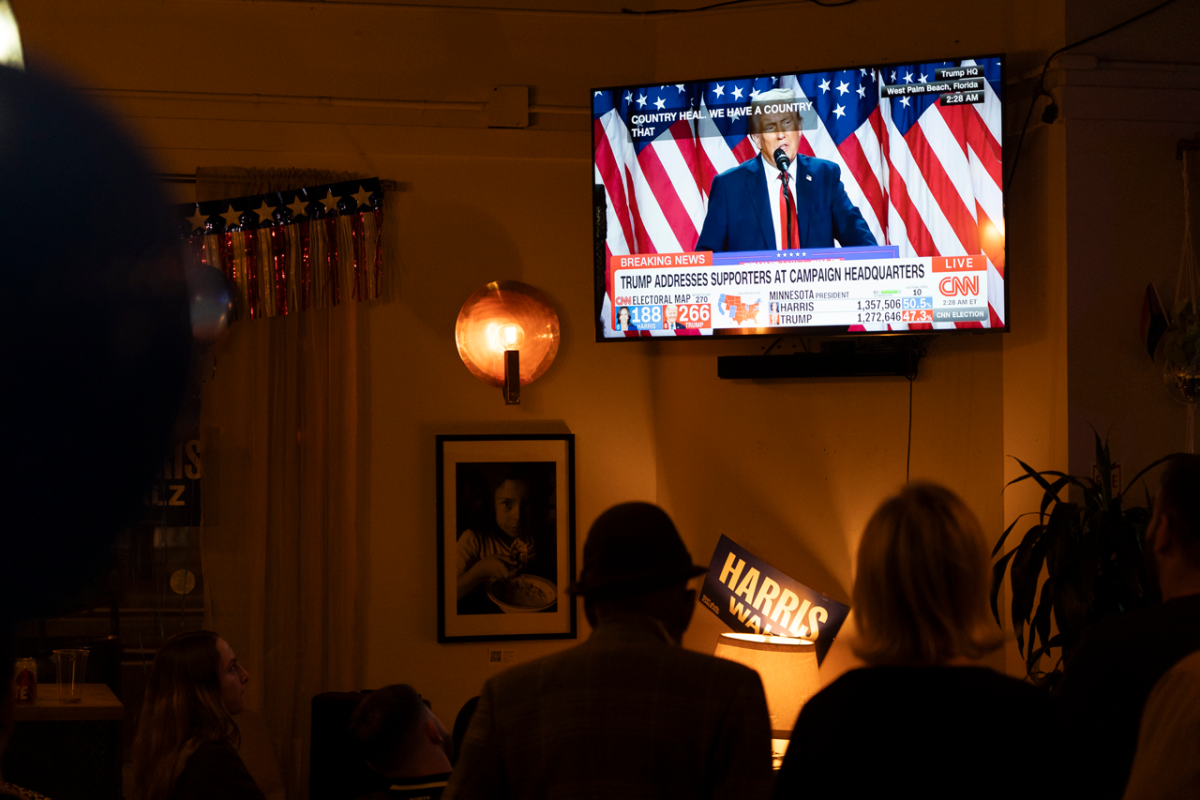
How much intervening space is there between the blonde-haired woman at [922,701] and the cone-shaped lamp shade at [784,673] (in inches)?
83.4

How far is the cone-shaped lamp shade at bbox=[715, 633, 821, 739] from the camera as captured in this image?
135 inches

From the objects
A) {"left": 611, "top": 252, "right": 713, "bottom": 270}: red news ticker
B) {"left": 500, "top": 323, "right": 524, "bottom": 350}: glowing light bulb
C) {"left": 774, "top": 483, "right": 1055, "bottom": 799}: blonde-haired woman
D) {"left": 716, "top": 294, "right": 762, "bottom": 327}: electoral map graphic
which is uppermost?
{"left": 611, "top": 252, "right": 713, "bottom": 270}: red news ticker

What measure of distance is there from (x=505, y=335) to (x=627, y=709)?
111 inches

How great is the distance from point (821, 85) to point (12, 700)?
3.40 meters

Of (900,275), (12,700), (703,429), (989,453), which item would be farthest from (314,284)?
(12,700)

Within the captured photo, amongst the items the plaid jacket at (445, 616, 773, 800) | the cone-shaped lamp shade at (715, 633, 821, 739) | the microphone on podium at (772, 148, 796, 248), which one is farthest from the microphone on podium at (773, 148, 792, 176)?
the plaid jacket at (445, 616, 773, 800)

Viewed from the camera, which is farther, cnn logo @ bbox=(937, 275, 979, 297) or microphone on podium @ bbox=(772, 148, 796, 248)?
microphone on podium @ bbox=(772, 148, 796, 248)

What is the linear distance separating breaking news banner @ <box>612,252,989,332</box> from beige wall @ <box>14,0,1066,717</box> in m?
0.37

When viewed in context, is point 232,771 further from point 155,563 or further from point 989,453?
point 989,453

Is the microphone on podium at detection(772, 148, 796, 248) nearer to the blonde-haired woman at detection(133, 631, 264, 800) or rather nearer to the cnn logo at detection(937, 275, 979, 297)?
the cnn logo at detection(937, 275, 979, 297)

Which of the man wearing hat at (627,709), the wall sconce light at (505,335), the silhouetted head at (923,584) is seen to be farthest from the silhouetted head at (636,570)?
the wall sconce light at (505,335)

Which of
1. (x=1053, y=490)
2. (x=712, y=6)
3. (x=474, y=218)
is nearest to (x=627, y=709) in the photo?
(x=1053, y=490)

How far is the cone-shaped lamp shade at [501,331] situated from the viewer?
4145mm

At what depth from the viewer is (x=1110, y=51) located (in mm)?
3516
